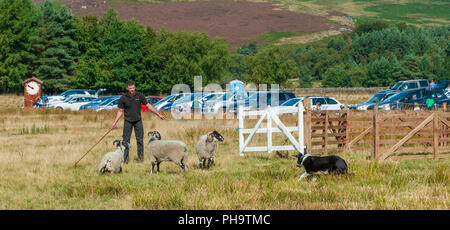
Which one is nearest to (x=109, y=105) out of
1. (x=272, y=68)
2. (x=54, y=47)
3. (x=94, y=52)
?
(x=54, y=47)

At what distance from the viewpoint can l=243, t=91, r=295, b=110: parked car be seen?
31328 mm

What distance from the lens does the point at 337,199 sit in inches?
344

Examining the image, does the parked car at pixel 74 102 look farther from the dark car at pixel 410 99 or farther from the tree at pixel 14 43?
the tree at pixel 14 43

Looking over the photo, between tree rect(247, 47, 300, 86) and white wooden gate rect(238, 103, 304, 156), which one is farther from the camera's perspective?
tree rect(247, 47, 300, 86)

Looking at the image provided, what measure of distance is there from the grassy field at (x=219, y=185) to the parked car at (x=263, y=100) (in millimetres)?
15490

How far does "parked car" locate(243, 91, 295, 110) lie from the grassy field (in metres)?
15.5

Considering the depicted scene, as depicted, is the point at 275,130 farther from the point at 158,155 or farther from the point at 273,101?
the point at 273,101

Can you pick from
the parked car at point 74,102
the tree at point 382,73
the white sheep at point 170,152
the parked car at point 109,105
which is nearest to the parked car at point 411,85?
the parked car at point 109,105

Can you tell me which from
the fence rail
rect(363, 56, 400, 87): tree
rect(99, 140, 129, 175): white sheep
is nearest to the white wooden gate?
the fence rail

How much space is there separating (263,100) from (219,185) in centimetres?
2233

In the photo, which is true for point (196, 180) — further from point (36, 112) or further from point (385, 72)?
point (385, 72)

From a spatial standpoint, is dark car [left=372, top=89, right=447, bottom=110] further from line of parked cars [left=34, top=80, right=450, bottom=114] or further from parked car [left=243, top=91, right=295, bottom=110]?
parked car [left=243, top=91, right=295, bottom=110]

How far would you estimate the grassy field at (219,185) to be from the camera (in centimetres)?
852

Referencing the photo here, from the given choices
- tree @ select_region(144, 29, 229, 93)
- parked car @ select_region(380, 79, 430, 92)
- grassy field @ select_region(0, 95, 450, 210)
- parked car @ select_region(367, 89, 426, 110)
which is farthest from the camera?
tree @ select_region(144, 29, 229, 93)
